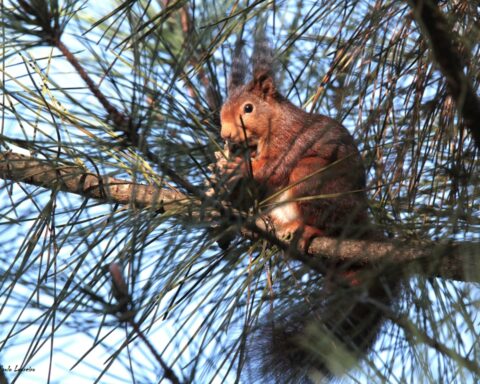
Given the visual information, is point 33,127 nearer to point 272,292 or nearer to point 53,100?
point 53,100

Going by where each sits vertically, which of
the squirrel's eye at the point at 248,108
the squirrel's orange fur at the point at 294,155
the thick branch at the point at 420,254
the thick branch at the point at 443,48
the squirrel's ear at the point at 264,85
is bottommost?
the thick branch at the point at 420,254

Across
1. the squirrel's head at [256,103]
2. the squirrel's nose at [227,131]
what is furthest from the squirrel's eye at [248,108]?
the squirrel's nose at [227,131]

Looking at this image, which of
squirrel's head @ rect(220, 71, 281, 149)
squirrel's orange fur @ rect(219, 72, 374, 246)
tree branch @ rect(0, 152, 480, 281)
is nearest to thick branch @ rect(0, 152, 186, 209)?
tree branch @ rect(0, 152, 480, 281)

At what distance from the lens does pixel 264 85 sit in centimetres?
248

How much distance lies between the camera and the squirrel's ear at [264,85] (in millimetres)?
2426

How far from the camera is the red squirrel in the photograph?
1.45m

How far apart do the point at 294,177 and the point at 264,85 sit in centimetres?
45

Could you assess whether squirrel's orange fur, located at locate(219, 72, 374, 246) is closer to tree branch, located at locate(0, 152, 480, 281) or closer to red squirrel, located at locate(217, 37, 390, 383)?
red squirrel, located at locate(217, 37, 390, 383)

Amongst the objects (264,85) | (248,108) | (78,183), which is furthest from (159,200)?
(264,85)

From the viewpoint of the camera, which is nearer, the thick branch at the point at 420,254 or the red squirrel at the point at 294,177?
the thick branch at the point at 420,254

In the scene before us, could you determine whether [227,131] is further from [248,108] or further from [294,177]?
[248,108]

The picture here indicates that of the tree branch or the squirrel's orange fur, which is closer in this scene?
the tree branch

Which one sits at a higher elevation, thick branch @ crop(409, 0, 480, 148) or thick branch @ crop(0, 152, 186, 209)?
thick branch @ crop(0, 152, 186, 209)

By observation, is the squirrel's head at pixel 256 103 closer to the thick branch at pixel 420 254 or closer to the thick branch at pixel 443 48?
the thick branch at pixel 420 254
